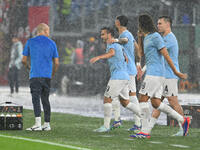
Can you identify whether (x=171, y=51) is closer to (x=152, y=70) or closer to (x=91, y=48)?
(x=152, y=70)

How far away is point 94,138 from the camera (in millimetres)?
9789

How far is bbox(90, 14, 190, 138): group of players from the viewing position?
974 centimetres

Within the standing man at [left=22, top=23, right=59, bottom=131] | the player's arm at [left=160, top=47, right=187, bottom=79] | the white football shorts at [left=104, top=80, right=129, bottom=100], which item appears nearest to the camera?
the player's arm at [left=160, top=47, right=187, bottom=79]

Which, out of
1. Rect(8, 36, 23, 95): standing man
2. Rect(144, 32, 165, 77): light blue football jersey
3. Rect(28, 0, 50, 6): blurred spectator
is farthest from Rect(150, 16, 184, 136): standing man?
Rect(28, 0, 50, 6): blurred spectator

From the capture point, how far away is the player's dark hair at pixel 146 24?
9.85 metres

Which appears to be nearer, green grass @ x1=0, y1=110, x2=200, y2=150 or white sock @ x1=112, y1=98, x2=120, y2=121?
green grass @ x1=0, y1=110, x2=200, y2=150

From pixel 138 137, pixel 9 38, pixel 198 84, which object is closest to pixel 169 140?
pixel 138 137

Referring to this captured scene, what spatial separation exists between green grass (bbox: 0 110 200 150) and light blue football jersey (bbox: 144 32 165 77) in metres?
0.94

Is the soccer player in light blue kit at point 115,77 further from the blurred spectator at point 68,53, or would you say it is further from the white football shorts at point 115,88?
the blurred spectator at point 68,53

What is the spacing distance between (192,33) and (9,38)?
12.3 metres

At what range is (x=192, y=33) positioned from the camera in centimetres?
2519

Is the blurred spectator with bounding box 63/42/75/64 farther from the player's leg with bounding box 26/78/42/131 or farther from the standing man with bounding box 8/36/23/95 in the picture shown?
the player's leg with bounding box 26/78/42/131

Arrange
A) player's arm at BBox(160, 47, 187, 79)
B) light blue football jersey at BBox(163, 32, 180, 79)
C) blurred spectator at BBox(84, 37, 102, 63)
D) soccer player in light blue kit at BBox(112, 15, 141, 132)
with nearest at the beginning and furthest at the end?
player's arm at BBox(160, 47, 187, 79) → light blue football jersey at BBox(163, 32, 180, 79) → soccer player in light blue kit at BBox(112, 15, 141, 132) → blurred spectator at BBox(84, 37, 102, 63)

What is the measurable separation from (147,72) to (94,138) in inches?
46.1
